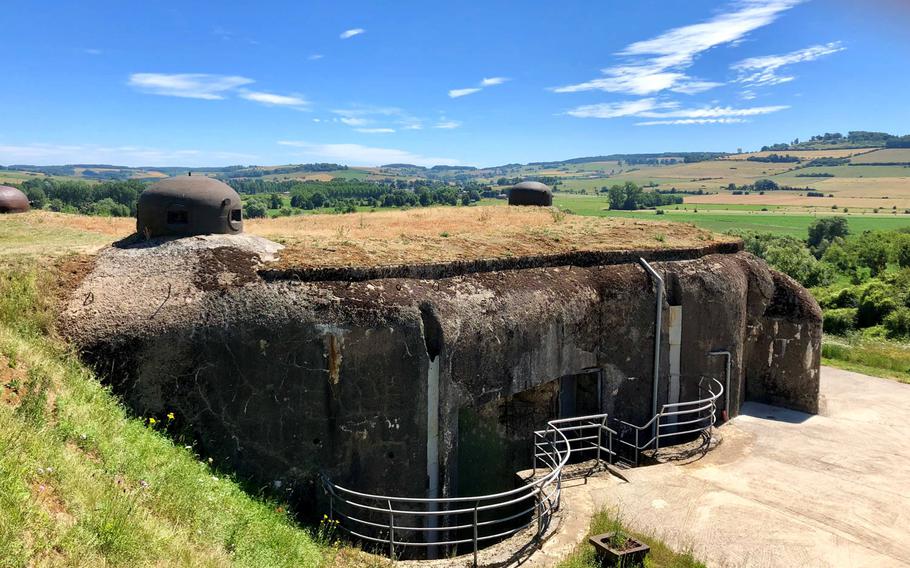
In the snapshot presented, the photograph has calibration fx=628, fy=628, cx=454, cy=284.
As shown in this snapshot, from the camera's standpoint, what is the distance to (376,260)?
41.8 ft

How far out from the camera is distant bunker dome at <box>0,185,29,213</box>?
1984cm

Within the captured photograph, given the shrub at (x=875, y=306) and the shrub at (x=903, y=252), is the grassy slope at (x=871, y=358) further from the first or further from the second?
the shrub at (x=903, y=252)

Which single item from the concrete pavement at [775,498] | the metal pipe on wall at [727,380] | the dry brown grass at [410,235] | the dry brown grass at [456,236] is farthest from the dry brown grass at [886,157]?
the metal pipe on wall at [727,380]

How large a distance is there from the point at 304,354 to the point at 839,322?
32.6 metres

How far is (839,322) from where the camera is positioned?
33875 mm

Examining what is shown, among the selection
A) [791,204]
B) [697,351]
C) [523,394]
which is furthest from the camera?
[791,204]

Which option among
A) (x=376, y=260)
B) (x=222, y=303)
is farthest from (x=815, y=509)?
(x=222, y=303)

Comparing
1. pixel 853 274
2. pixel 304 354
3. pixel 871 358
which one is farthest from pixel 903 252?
pixel 304 354

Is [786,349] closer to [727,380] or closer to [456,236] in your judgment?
[727,380]

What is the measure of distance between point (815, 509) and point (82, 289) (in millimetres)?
14752

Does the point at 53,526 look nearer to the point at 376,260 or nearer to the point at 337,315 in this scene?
the point at 337,315

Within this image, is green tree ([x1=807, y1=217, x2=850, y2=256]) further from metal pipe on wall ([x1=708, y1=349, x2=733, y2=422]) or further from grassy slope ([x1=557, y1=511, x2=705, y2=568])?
grassy slope ([x1=557, y1=511, x2=705, y2=568])

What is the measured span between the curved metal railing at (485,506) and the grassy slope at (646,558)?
2.73ft

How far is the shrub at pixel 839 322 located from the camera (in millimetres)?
33719
